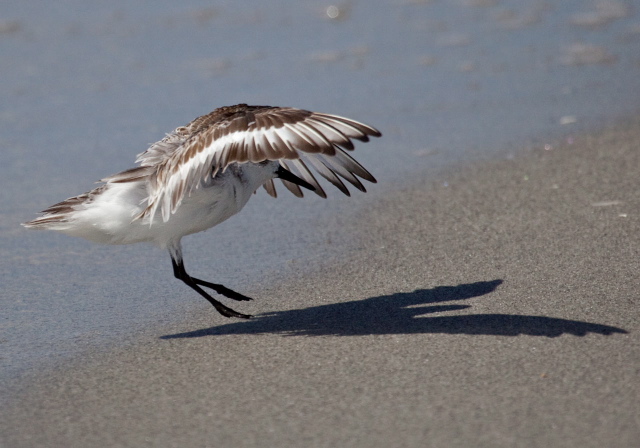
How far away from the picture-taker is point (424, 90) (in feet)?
29.2

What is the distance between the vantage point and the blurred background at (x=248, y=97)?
17.6ft

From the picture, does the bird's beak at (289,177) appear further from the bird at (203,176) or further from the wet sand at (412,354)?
the wet sand at (412,354)

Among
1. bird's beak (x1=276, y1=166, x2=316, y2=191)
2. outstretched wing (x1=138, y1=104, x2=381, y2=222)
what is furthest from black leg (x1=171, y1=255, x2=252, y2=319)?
bird's beak (x1=276, y1=166, x2=316, y2=191)

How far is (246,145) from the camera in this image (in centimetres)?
430

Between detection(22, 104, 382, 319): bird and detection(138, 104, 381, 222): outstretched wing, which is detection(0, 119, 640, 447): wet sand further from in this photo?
detection(138, 104, 381, 222): outstretched wing

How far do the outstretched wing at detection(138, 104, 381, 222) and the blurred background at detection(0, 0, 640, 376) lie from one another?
0.83m

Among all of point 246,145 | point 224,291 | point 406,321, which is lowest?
point 406,321

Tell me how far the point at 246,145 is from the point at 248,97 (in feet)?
14.2

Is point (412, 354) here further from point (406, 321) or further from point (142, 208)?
point (142, 208)

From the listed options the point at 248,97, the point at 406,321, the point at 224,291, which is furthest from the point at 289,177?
the point at 248,97

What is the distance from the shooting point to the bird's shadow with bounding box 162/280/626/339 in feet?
14.3

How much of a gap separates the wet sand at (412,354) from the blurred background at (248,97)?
0.34 m

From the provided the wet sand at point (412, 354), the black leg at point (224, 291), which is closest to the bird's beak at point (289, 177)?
the wet sand at point (412, 354)

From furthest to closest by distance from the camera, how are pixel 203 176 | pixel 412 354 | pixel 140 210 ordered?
pixel 140 210 < pixel 203 176 < pixel 412 354
